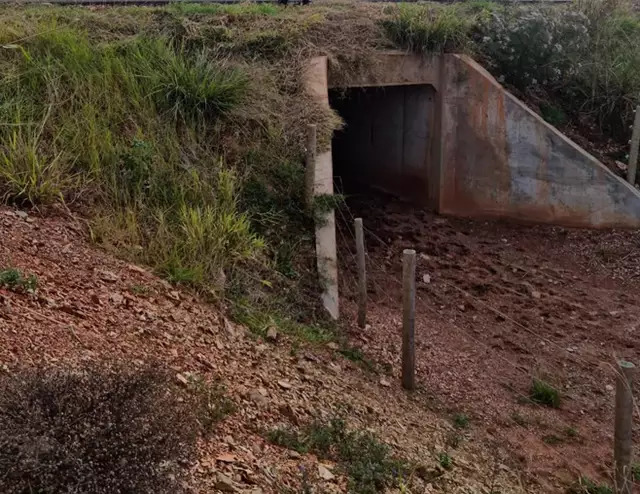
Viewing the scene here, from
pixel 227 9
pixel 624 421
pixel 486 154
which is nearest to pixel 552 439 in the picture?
pixel 624 421

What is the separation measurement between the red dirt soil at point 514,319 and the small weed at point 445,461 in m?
0.74

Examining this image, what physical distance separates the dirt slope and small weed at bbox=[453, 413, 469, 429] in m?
0.08

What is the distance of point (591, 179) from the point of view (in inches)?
348

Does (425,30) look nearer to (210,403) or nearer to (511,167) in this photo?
(511,167)

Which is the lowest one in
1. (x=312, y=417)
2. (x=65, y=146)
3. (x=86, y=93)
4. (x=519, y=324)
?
(x=519, y=324)

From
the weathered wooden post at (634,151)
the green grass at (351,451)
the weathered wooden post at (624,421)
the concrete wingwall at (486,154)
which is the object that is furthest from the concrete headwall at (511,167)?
the green grass at (351,451)

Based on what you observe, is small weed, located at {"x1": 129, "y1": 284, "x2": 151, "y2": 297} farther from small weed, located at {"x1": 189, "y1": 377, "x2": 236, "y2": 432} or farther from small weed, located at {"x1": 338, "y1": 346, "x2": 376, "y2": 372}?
small weed, located at {"x1": 338, "y1": 346, "x2": 376, "y2": 372}

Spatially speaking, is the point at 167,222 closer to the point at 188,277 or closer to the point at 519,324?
the point at 188,277

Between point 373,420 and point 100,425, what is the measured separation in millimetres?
2047

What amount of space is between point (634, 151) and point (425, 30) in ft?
10.7

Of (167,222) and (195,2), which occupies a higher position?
(195,2)

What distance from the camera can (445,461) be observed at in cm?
410

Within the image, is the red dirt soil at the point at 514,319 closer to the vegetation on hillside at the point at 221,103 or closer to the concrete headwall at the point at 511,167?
the concrete headwall at the point at 511,167

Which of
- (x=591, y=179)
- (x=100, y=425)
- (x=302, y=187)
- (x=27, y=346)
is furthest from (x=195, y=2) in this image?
(x=100, y=425)
